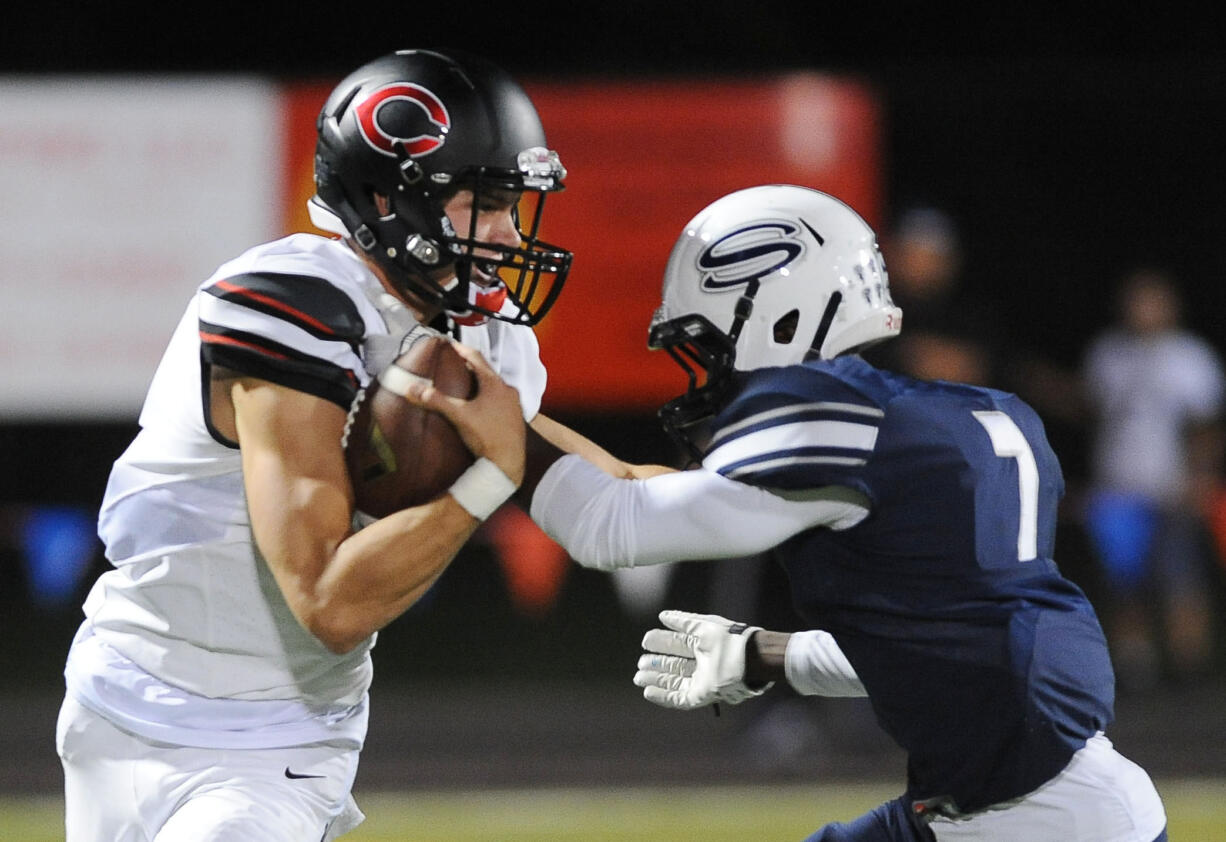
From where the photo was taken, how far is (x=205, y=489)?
228cm

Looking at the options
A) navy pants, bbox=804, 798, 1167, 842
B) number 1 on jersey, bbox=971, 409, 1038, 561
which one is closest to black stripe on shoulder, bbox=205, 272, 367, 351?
number 1 on jersey, bbox=971, 409, 1038, 561

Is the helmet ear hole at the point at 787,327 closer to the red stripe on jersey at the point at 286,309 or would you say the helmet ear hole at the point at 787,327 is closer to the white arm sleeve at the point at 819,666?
the white arm sleeve at the point at 819,666

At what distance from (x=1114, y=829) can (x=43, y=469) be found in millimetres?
8069

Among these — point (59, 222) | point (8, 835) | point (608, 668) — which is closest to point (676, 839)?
point (8, 835)

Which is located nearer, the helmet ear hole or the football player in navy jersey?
the football player in navy jersey

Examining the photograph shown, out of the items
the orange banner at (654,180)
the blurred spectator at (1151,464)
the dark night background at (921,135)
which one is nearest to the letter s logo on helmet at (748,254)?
the orange banner at (654,180)

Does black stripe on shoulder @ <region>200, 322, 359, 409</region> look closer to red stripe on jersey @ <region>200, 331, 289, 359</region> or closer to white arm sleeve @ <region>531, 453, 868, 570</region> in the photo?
red stripe on jersey @ <region>200, 331, 289, 359</region>

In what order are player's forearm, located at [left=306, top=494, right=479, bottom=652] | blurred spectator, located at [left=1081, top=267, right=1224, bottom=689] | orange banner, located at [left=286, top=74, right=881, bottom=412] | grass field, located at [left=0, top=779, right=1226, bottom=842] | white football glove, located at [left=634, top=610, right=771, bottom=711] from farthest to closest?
1. orange banner, located at [left=286, top=74, right=881, bottom=412]
2. blurred spectator, located at [left=1081, top=267, right=1224, bottom=689]
3. grass field, located at [left=0, top=779, right=1226, bottom=842]
4. white football glove, located at [left=634, top=610, right=771, bottom=711]
5. player's forearm, located at [left=306, top=494, right=479, bottom=652]

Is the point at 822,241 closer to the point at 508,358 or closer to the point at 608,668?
the point at 508,358

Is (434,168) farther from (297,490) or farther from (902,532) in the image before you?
(902,532)

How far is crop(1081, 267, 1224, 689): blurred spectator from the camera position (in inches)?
279

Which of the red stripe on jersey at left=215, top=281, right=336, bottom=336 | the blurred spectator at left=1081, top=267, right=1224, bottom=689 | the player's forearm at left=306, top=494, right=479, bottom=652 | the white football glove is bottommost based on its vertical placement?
the blurred spectator at left=1081, top=267, right=1224, bottom=689

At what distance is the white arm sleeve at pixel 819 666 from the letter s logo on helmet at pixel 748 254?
0.61 meters

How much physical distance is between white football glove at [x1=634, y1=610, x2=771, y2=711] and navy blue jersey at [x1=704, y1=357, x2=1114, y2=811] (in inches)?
12.9
